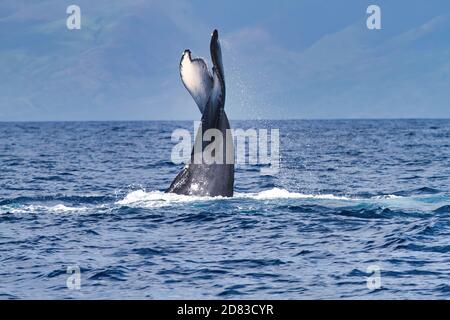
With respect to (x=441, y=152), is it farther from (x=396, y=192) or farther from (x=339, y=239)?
(x=339, y=239)

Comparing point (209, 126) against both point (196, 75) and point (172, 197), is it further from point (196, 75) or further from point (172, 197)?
point (172, 197)

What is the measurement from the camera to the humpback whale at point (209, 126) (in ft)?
59.2

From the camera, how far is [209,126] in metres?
18.8

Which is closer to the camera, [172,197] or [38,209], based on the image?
[172,197]

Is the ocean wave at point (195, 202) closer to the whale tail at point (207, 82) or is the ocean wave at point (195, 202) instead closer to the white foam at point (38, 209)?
the white foam at point (38, 209)

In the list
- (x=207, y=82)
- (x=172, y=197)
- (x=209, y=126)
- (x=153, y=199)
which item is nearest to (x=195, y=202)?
(x=172, y=197)

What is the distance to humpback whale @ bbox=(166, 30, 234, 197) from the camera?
59.2 ft

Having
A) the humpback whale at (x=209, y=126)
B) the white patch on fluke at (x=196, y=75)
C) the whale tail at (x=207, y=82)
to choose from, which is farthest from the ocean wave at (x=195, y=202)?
the white patch on fluke at (x=196, y=75)

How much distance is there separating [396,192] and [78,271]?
1316cm

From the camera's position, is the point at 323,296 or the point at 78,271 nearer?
the point at 323,296

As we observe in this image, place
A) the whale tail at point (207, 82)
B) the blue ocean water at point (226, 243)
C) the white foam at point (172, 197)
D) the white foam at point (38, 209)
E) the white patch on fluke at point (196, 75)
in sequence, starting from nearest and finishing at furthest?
the blue ocean water at point (226, 243), the whale tail at point (207, 82), the white patch on fluke at point (196, 75), the white foam at point (172, 197), the white foam at point (38, 209)
